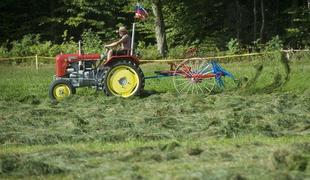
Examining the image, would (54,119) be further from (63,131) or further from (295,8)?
(295,8)

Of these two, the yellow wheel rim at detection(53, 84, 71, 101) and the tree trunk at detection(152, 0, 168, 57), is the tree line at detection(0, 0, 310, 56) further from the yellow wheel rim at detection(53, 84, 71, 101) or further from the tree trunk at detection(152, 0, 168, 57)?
the yellow wheel rim at detection(53, 84, 71, 101)

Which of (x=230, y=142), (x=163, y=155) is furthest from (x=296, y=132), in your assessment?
(x=163, y=155)

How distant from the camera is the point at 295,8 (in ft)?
127

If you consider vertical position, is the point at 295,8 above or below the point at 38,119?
above

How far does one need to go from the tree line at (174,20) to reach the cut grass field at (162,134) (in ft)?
73.2

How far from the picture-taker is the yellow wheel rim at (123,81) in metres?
16.4

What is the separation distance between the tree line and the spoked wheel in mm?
21299

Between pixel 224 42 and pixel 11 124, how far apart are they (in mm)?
28810

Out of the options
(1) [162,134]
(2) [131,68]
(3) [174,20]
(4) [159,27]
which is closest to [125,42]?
(2) [131,68]

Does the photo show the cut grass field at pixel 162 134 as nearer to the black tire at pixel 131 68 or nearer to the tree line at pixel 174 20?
the black tire at pixel 131 68

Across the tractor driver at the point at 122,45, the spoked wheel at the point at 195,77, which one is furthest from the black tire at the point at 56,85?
the spoked wheel at the point at 195,77

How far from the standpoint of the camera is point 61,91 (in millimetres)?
16750

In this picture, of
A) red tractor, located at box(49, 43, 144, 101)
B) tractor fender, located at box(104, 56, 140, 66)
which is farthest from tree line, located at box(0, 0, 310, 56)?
tractor fender, located at box(104, 56, 140, 66)

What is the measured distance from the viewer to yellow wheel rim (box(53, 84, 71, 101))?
16.7m
